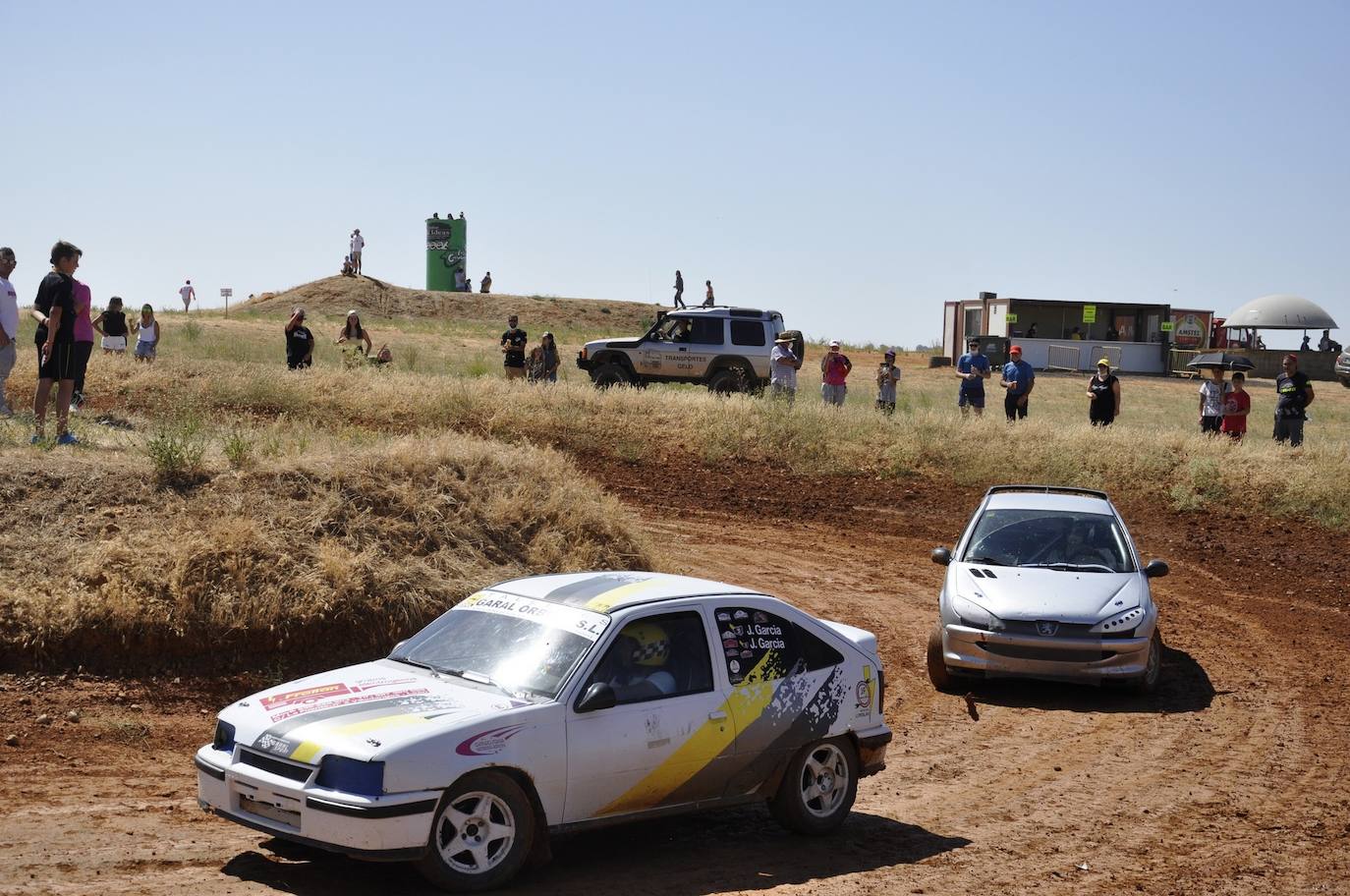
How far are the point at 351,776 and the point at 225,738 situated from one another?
100 centimetres

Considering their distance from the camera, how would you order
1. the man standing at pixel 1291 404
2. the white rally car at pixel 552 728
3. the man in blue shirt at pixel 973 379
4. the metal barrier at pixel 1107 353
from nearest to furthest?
the white rally car at pixel 552 728 → the man standing at pixel 1291 404 → the man in blue shirt at pixel 973 379 → the metal barrier at pixel 1107 353

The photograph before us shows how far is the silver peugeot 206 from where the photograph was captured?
38.0ft

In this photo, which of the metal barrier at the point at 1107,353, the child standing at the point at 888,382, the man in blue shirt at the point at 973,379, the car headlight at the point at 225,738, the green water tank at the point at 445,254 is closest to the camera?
the car headlight at the point at 225,738

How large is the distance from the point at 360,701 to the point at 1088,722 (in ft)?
21.5

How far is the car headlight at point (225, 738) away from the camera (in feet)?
23.0

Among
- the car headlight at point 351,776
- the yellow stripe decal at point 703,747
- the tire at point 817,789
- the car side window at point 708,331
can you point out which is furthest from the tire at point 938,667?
the car side window at point 708,331

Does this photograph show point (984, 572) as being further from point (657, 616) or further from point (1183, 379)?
point (1183, 379)

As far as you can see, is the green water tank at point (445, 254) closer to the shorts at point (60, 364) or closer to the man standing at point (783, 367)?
the man standing at point (783, 367)

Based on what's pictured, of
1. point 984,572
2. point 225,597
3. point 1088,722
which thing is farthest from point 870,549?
point 225,597

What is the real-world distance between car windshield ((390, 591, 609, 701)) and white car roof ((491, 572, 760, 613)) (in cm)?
9

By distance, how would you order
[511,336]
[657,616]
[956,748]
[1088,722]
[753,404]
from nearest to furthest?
[657,616] < [956,748] < [1088,722] < [753,404] < [511,336]

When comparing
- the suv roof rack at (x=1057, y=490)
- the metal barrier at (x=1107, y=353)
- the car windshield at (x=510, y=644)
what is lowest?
the car windshield at (x=510, y=644)

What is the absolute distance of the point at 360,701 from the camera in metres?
7.09

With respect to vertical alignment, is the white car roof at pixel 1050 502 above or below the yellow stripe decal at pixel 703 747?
above
